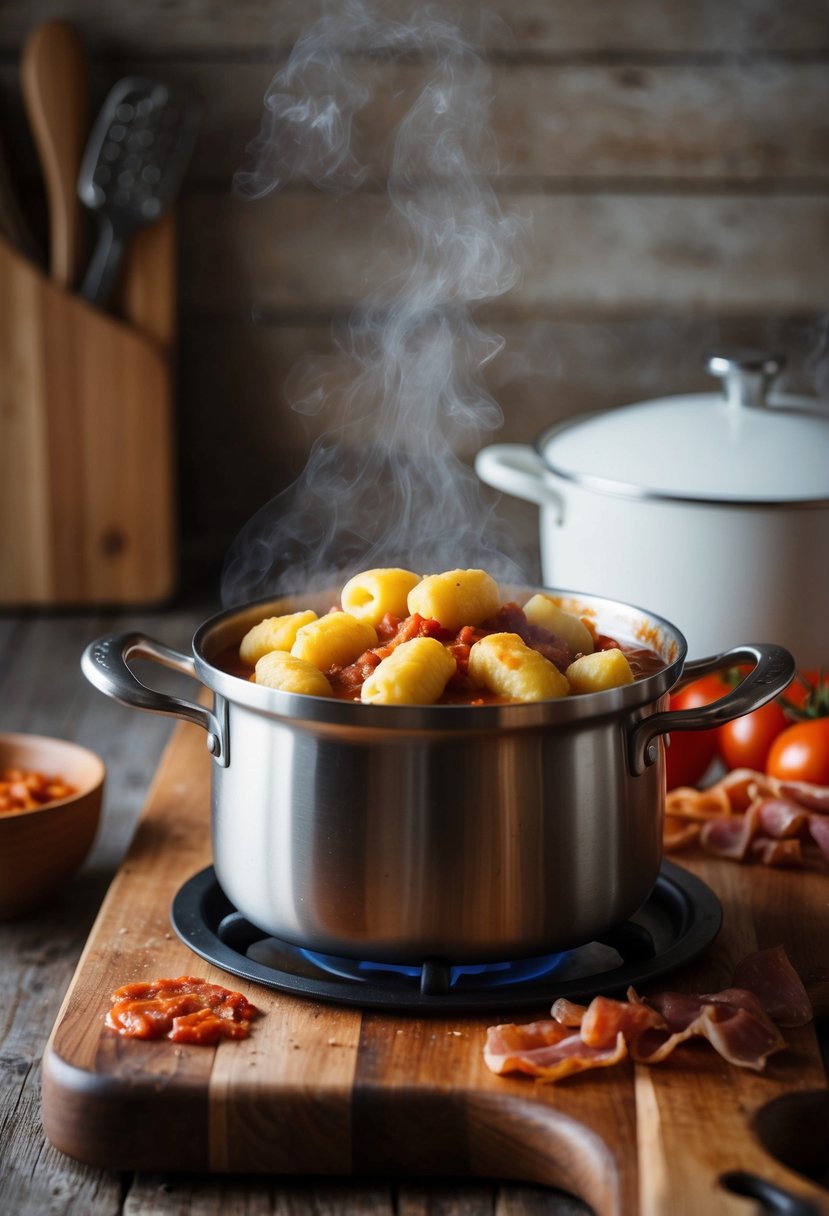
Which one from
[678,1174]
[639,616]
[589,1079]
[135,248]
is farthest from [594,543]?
[135,248]

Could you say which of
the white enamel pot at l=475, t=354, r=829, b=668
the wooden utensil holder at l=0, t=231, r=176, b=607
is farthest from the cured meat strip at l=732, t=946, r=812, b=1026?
the wooden utensil holder at l=0, t=231, r=176, b=607

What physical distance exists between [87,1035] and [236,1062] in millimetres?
136

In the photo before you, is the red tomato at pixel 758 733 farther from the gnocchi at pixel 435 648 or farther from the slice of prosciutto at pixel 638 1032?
the slice of prosciutto at pixel 638 1032

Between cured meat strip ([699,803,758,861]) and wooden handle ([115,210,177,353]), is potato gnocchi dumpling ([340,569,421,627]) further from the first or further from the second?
wooden handle ([115,210,177,353])

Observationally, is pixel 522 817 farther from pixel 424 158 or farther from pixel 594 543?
pixel 424 158

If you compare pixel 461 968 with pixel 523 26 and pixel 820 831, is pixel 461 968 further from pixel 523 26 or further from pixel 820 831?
pixel 523 26

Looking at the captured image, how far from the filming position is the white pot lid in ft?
6.01

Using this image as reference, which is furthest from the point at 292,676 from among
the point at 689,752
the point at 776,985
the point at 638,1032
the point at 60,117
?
the point at 60,117

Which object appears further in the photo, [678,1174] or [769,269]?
[769,269]

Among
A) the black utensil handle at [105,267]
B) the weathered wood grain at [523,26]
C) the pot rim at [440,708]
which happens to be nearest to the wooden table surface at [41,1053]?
the pot rim at [440,708]

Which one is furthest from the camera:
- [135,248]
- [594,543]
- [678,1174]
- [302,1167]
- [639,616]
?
[135,248]

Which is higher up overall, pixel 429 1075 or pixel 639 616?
pixel 639 616

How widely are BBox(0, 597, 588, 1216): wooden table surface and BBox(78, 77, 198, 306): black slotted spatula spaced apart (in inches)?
31.3

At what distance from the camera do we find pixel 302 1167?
46.0 inches
